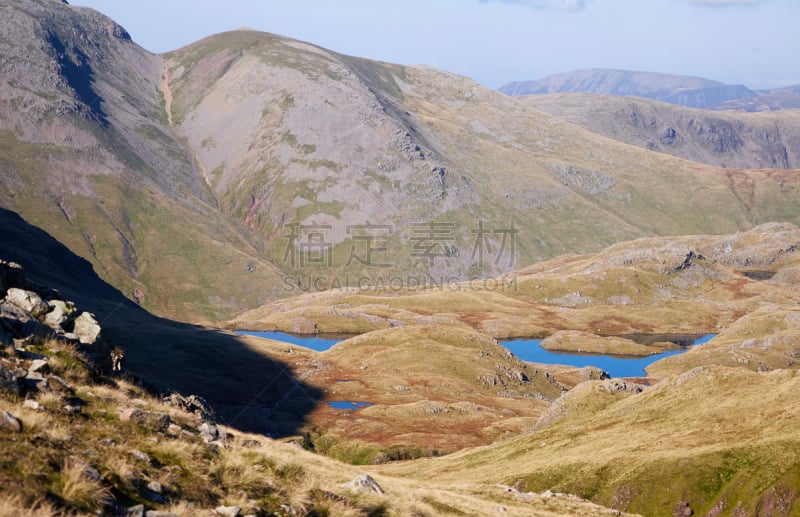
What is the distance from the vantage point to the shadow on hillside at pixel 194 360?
133 meters

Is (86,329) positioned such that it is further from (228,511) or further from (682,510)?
(682,510)

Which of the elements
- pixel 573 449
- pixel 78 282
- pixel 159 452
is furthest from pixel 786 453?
pixel 78 282

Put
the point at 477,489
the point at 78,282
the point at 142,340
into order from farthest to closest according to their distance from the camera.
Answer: the point at 78,282 < the point at 142,340 < the point at 477,489

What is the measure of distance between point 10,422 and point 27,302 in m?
15.8

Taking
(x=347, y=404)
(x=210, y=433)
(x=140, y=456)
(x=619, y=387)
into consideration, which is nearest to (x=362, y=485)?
(x=210, y=433)

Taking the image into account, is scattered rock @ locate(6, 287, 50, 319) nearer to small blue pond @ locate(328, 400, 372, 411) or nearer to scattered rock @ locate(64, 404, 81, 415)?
scattered rock @ locate(64, 404, 81, 415)

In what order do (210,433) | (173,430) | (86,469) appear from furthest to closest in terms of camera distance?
1. (210,433)
2. (173,430)
3. (86,469)

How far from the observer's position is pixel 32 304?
3294 centimetres

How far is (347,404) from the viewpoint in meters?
144

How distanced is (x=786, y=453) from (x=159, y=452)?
66.4 metres

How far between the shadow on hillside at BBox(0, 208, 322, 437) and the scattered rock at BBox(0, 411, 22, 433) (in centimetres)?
10257

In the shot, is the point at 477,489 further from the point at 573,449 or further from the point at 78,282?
the point at 78,282

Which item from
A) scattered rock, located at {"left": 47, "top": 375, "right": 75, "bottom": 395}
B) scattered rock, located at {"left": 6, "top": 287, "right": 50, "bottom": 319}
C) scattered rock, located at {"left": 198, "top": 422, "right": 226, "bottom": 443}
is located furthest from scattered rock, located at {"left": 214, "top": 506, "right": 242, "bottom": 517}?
scattered rock, located at {"left": 6, "top": 287, "right": 50, "bottom": 319}

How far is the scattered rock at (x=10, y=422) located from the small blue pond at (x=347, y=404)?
124 metres
